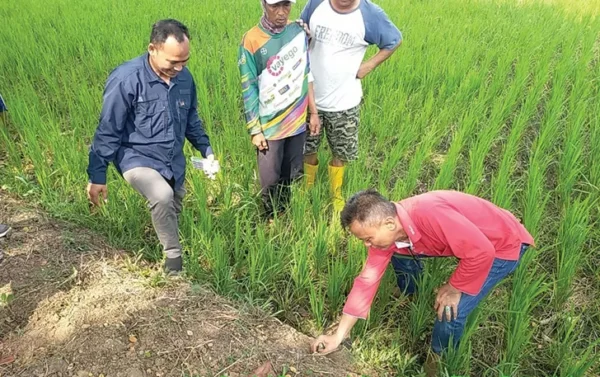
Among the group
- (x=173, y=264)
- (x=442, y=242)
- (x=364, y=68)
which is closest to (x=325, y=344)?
(x=442, y=242)

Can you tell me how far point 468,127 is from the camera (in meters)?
2.95

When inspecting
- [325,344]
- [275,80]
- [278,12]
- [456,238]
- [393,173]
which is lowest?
[325,344]

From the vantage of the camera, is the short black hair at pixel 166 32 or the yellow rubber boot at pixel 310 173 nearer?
the short black hair at pixel 166 32

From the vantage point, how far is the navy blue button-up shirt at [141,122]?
67.7 inches

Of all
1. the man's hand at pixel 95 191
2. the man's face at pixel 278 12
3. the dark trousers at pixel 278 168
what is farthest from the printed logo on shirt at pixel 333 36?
the man's hand at pixel 95 191

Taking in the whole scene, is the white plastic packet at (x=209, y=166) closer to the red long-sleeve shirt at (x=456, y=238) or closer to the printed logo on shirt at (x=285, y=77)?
the printed logo on shirt at (x=285, y=77)

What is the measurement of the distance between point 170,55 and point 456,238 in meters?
1.22

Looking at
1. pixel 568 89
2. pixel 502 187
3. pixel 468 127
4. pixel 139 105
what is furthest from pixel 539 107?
pixel 139 105

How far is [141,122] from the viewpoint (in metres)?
1.80

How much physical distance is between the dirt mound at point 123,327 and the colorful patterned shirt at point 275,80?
866mm

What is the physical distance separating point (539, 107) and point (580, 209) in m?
1.92

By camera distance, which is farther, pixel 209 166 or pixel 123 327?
pixel 209 166

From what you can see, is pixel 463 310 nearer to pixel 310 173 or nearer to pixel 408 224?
pixel 408 224

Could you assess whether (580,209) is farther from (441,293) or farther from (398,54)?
(398,54)
